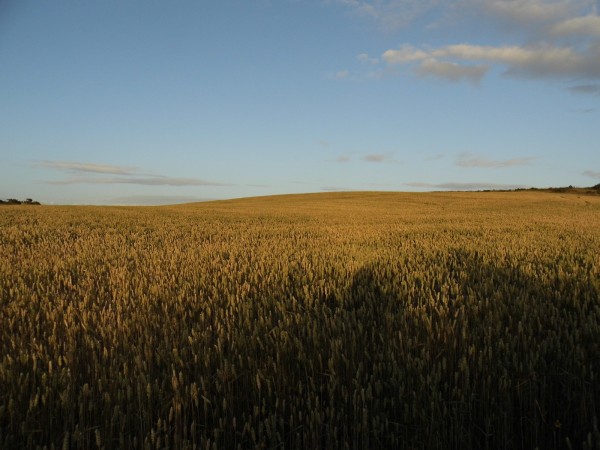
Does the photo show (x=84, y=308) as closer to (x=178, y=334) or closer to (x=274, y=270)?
(x=178, y=334)

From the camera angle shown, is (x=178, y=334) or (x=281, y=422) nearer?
(x=281, y=422)

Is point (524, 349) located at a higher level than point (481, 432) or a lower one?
higher

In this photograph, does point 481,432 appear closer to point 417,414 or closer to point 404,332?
point 417,414

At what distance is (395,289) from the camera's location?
183 inches

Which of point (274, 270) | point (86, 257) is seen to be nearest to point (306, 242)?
point (274, 270)

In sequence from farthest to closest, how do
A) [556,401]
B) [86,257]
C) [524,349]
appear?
[86,257]
[524,349]
[556,401]

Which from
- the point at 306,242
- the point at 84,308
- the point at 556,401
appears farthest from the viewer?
the point at 306,242

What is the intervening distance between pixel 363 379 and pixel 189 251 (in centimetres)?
613

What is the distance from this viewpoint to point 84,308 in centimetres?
428

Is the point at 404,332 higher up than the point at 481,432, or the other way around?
the point at 404,332

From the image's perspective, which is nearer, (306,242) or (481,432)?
(481,432)

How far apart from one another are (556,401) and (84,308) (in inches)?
164

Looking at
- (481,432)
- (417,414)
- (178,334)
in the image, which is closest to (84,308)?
(178,334)

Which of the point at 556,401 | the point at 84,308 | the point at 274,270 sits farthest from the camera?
the point at 274,270
